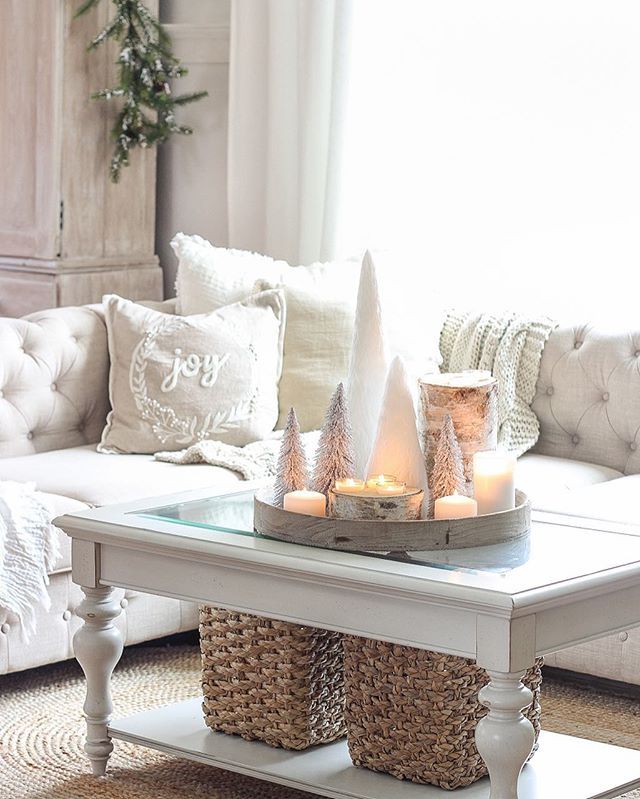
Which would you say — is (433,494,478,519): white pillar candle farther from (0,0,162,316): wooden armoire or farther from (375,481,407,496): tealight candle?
(0,0,162,316): wooden armoire

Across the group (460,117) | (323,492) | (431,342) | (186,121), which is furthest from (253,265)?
(323,492)

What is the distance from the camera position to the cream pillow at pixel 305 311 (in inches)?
135

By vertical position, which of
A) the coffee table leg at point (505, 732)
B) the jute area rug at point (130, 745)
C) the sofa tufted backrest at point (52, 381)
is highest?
the sofa tufted backrest at point (52, 381)

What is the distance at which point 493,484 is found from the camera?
2086 millimetres

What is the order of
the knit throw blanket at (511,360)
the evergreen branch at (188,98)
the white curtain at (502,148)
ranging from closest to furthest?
the knit throw blanket at (511,360), the white curtain at (502,148), the evergreen branch at (188,98)

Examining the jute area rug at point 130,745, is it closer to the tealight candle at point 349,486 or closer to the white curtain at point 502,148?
the tealight candle at point 349,486

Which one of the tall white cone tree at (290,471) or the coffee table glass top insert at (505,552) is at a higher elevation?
the tall white cone tree at (290,471)

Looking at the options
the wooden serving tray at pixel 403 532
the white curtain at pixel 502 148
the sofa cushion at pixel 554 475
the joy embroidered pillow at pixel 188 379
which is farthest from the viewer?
the white curtain at pixel 502 148

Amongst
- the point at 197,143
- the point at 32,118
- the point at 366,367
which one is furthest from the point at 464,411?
the point at 197,143

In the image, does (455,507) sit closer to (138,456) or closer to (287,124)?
(138,456)

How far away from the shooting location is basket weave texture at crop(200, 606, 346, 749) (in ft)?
7.47

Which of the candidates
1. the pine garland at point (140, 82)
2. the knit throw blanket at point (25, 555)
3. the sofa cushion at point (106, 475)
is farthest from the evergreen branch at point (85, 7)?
the knit throw blanket at point (25, 555)

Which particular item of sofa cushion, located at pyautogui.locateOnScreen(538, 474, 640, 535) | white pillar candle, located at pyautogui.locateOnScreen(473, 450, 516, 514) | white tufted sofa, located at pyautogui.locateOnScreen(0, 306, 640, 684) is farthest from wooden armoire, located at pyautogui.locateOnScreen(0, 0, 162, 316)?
white pillar candle, located at pyautogui.locateOnScreen(473, 450, 516, 514)

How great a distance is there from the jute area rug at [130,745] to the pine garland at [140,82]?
1.79 m
